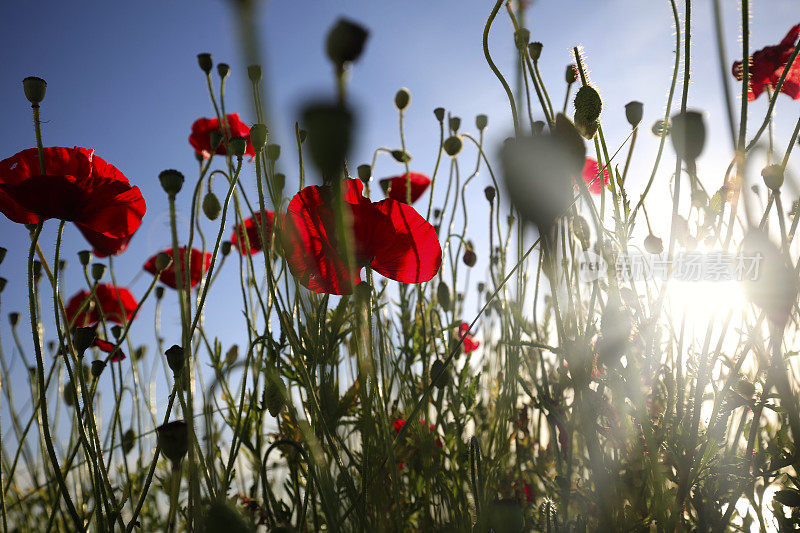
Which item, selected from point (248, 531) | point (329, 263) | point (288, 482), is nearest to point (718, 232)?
point (329, 263)

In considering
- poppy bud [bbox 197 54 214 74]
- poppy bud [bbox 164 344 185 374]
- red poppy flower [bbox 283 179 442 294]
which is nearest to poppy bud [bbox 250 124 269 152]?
red poppy flower [bbox 283 179 442 294]

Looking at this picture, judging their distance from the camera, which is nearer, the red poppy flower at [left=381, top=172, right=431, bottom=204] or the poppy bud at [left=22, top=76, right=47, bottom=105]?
the poppy bud at [left=22, top=76, right=47, bottom=105]

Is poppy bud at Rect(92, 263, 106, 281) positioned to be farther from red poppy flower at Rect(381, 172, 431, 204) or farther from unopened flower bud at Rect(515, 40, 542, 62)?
unopened flower bud at Rect(515, 40, 542, 62)

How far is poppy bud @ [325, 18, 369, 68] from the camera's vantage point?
34 centimetres

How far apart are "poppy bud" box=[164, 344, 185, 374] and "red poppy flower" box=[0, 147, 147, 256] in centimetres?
29

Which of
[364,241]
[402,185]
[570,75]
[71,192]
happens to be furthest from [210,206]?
[570,75]

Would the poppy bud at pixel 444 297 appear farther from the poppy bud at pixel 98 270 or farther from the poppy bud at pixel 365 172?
the poppy bud at pixel 98 270

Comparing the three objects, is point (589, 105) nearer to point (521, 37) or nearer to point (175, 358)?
point (521, 37)

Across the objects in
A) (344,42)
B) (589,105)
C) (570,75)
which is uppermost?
(570,75)

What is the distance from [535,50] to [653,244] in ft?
1.30

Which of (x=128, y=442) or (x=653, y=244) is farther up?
(x=653, y=244)

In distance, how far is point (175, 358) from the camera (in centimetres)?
63

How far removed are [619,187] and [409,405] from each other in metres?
0.48

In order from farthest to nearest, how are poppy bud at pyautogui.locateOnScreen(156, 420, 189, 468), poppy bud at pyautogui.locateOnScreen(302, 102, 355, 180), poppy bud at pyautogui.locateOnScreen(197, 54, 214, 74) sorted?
poppy bud at pyautogui.locateOnScreen(197, 54, 214, 74)
poppy bud at pyautogui.locateOnScreen(156, 420, 189, 468)
poppy bud at pyautogui.locateOnScreen(302, 102, 355, 180)
